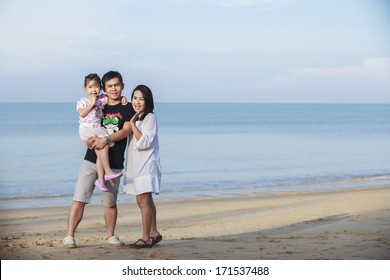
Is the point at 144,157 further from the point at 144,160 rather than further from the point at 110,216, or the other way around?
the point at 110,216

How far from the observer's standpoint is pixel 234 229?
29.8 feet

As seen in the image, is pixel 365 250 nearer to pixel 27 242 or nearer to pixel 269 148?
pixel 27 242

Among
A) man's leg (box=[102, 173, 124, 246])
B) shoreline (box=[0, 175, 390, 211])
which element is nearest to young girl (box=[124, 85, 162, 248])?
man's leg (box=[102, 173, 124, 246])

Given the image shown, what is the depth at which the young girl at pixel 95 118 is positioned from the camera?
677 centimetres

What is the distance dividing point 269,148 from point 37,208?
16.0 meters

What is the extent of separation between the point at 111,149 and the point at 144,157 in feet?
0.99

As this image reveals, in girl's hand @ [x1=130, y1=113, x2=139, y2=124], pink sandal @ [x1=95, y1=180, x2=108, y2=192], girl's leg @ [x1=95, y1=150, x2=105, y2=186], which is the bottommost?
pink sandal @ [x1=95, y1=180, x2=108, y2=192]

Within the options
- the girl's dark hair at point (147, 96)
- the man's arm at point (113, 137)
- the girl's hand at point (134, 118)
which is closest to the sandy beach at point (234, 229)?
the man's arm at point (113, 137)

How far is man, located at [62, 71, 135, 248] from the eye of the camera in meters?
6.77

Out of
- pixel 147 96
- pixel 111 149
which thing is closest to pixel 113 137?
pixel 111 149

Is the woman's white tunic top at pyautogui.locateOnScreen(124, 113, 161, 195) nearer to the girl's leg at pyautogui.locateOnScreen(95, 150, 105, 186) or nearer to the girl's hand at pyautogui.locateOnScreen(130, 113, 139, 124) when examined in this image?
the girl's hand at pyautogui.locateOnScreen(130, 113, 139, 124)

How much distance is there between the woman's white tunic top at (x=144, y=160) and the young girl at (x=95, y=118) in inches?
6.4

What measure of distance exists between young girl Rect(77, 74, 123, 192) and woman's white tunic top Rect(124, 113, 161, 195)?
0.16 meters

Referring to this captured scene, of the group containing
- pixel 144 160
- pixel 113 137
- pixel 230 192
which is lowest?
pixel 230 192
